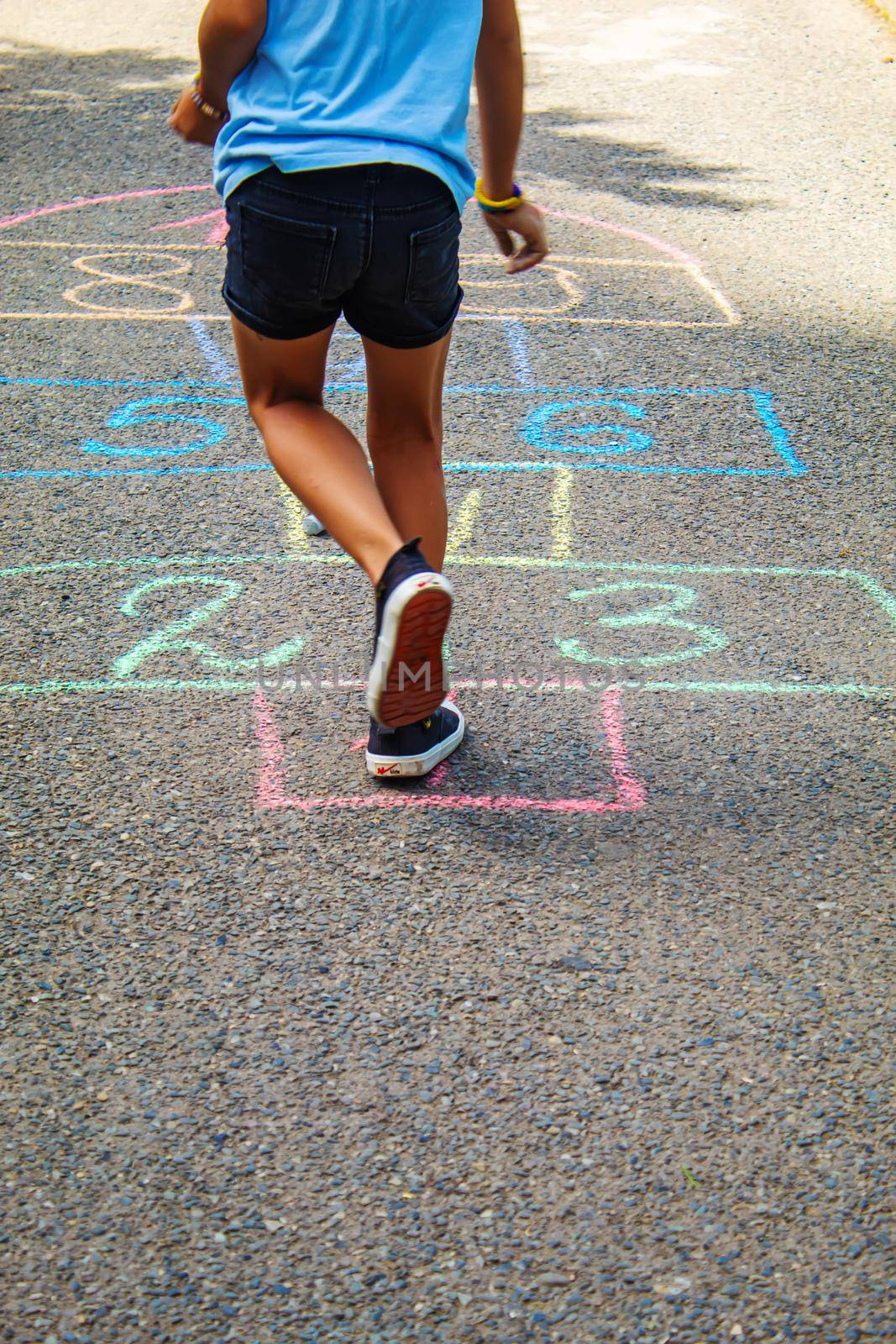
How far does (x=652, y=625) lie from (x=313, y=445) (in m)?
1.03

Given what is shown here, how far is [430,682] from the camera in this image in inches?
95.0

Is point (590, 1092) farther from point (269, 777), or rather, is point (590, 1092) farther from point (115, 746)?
point (115, 746)

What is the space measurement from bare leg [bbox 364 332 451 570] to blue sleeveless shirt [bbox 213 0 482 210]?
357mm

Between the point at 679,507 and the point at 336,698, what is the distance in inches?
51.5

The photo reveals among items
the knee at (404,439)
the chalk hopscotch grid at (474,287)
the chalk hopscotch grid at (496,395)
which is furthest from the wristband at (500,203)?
the chalk hopscotch grid at (474,287)

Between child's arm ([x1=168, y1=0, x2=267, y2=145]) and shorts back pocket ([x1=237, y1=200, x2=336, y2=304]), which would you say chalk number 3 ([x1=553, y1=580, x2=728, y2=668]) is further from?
child's arm ([x1=168, y1=0, x2=267, y2=145])

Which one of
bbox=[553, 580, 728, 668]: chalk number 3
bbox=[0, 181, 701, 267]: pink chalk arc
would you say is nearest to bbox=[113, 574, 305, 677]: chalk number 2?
bbox=[553, 580, 728, 668]: chalk number 3

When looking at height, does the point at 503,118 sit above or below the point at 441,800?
above

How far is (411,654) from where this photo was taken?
7.71 ft

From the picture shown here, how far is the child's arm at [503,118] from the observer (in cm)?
249

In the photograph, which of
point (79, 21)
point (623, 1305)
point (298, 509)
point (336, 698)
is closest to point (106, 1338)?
point (623, 1305)

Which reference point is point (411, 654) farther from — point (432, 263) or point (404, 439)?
point (432, 263)

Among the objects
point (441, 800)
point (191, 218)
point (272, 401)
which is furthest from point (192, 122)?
point (191, 218)

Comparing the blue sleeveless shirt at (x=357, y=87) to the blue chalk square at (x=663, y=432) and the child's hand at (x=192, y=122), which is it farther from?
the blue chalk square at (x=663, y=432)
